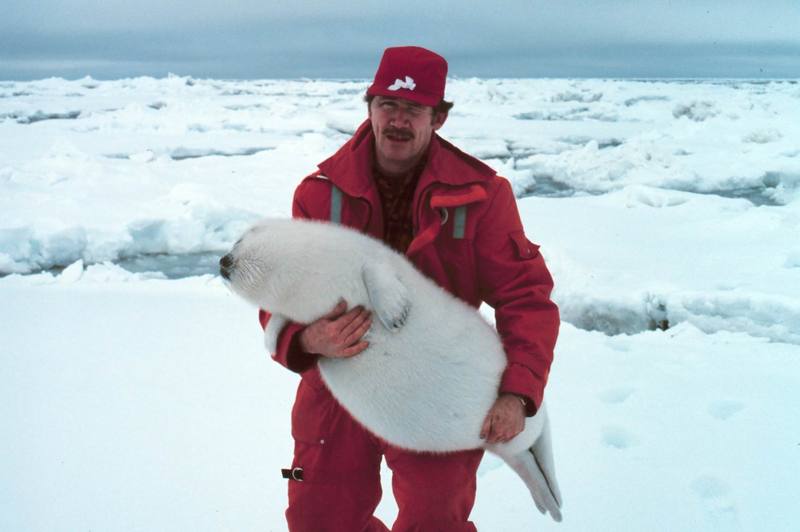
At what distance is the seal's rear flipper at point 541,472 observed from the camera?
1.37 meters

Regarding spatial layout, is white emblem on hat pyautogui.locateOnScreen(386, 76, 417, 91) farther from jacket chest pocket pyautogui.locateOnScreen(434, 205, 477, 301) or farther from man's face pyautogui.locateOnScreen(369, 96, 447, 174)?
jacket chest pocket pyautogui.locateOnScreen(434, 205, 477, 301)

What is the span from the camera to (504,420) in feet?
4.10

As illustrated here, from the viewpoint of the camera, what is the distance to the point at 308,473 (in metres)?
1.44

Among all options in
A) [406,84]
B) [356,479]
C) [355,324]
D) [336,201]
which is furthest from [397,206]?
[356,479]

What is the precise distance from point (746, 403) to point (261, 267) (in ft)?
6.35

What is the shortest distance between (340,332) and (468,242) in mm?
393

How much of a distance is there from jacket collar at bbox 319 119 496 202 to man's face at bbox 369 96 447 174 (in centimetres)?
4

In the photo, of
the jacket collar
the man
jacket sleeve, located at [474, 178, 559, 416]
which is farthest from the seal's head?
jacket sleeve, located at [474, 178, 559, 416]

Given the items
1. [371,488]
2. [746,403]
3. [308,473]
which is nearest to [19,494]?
[308,473]

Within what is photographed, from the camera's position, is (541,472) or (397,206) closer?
(541,472)

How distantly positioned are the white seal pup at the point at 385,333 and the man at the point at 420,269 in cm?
4

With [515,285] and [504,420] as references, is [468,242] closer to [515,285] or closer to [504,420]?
[515,285]

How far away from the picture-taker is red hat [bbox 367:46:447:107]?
1.31m

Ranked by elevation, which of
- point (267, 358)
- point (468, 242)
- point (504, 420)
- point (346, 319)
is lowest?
point (267, 358)
